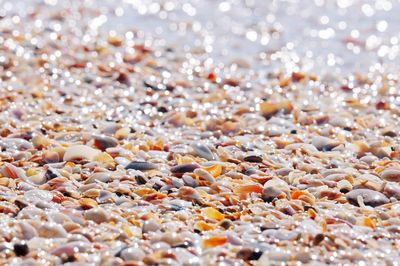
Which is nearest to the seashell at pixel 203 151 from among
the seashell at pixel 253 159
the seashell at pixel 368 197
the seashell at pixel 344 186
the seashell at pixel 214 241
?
the seashell at pixel 253 159

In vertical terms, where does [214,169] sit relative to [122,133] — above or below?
below

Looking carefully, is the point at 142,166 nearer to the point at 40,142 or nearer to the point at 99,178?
the point at 99,178

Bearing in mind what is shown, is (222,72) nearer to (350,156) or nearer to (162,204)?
(350,156)

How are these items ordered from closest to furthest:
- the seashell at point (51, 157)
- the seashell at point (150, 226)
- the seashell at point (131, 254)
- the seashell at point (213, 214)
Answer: the seashell at point (131, 254) < the seashell at point (150, 226) < the seashell at point (213, 214) < the seashell at point (51, 157)

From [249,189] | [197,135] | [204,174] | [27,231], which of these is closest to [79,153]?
[204,174]

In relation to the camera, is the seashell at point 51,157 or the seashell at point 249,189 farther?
the seashell at point 51,157

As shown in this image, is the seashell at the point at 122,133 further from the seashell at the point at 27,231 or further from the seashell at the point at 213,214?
the seashell at the point at 27,231

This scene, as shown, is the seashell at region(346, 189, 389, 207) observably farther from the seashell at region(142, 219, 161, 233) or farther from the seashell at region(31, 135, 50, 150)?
the seashell at region(31, 135, 50, 150)
